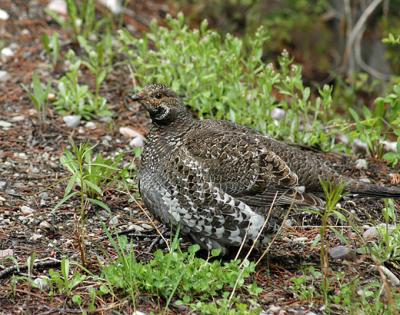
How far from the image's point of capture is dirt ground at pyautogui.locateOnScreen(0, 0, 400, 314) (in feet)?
14.0

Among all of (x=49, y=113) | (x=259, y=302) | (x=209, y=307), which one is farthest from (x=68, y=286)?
(x=49, y=113)

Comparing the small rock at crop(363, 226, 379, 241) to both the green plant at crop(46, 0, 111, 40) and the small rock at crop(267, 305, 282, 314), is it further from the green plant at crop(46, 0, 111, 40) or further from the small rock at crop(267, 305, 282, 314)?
the green plant at crop(46, 0, 111, 40)

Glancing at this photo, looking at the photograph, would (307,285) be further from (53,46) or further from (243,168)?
(53,46)

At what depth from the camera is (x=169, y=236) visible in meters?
4.96

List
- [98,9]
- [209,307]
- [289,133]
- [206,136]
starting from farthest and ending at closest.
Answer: [98,9] → [289,133] → [206,136] → [209,307]

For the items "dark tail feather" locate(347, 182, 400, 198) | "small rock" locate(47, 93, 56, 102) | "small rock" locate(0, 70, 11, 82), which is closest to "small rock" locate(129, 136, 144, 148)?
"small rock" locate(47, 93, 56, 102)

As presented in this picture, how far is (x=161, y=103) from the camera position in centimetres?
492

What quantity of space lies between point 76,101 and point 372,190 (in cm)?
288

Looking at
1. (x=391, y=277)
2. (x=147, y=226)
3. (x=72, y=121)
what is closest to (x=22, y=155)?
(x=72, y=121)

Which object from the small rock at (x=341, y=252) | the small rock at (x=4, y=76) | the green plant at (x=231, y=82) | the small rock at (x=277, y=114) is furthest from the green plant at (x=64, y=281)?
the small rock at (x=4, y=76)

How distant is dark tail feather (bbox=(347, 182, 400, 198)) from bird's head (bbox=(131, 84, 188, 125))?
48.0 inches

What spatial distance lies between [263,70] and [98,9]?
122 inches

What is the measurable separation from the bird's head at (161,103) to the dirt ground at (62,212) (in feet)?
2.11

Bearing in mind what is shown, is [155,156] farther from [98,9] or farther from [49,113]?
[98,9]
